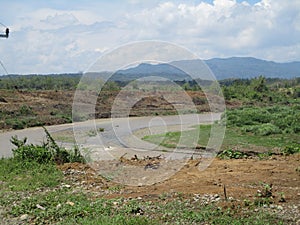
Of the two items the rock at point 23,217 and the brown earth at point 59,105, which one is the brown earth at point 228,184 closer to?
the rock at point 23,217

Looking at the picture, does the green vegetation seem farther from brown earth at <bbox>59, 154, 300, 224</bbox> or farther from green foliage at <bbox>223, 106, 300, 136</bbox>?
brown earth at <bbox>59, 154, 300, 224</bbox>

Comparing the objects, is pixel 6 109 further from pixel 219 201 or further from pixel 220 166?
pixel 219 201

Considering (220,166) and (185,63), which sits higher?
(185,63)

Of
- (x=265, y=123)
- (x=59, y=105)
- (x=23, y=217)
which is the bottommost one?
(x=265, y=123)

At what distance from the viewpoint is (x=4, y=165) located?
35.3 ft

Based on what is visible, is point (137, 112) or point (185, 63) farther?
point (137, 112)

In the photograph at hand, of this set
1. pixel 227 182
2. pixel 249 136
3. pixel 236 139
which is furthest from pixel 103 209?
pixel 249 136

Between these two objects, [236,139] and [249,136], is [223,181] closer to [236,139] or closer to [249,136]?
[236,139]

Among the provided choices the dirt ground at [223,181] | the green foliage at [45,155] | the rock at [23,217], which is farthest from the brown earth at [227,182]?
the rock at [23,217]

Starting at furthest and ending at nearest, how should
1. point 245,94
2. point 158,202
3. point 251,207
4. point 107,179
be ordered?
point 245,94, point 107,179, point 158,202, point 251,207

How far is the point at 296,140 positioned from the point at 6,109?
22523mm

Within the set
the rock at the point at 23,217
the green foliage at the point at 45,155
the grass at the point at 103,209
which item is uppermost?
the green foliage at the point at 45,155

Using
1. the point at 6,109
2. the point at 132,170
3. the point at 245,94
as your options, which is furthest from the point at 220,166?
the point at 245,94

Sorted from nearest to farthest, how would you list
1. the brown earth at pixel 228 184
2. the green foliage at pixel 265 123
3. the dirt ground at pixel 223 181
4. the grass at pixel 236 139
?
the brown earth at pixel 228 184 < the dirt ground at pixel 223 181 < the grass at pixel 236 139 < the green foliage at pixel 265 123
